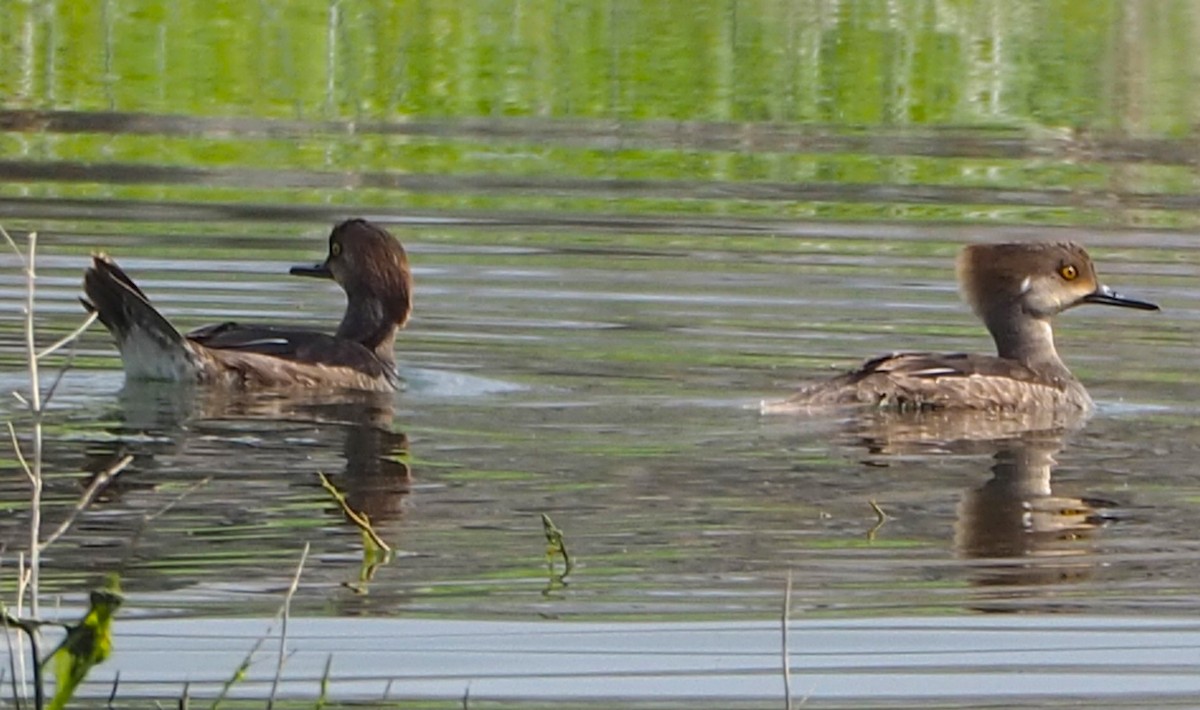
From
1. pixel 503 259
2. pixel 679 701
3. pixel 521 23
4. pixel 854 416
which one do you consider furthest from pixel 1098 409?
pixel 521 23

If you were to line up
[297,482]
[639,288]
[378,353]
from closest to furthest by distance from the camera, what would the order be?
[297,482] < [378,353] < [639,288]

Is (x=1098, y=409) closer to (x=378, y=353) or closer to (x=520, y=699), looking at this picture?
(x=378, y=353)

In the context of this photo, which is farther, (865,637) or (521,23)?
(521,23)

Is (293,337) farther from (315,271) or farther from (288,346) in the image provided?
(315,271)

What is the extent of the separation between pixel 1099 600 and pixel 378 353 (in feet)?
15.4

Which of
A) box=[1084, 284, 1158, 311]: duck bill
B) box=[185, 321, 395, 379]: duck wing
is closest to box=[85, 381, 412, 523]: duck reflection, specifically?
box=[185, 321, 395, 379]: duck wing

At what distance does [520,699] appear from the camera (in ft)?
18.6

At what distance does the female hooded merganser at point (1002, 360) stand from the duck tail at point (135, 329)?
7.05 ft

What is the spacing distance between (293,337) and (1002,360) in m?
2.66

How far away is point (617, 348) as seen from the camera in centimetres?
1093

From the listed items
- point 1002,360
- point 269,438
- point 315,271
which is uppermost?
point 315,271

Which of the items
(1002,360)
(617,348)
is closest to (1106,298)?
(1002,360)

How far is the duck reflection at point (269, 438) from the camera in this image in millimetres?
8219

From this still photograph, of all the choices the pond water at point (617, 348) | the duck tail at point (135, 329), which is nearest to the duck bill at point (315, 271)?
the pond water at point (617, 348)
